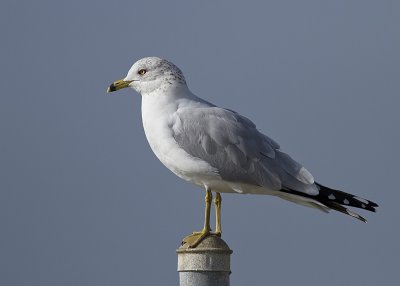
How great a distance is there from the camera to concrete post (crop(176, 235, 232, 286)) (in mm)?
7852

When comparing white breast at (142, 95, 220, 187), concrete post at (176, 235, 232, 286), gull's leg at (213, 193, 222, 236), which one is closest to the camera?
concrete post at (176, 235, 232, 286)

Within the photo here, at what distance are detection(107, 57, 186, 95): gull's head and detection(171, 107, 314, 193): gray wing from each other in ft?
1.90

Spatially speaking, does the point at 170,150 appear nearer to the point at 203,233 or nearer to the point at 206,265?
the point at 203,233

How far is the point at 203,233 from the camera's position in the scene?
830cm

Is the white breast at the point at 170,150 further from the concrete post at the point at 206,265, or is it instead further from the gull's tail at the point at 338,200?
the gull's tail at the point at 338,200

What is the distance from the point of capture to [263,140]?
883 centimetres

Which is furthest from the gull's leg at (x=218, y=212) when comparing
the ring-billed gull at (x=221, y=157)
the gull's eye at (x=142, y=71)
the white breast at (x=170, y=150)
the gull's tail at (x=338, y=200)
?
the gull's eye at (x=142, y=71)


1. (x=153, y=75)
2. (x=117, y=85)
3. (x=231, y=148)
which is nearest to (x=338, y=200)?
(x=231, y=148)

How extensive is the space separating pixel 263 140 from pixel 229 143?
52cm

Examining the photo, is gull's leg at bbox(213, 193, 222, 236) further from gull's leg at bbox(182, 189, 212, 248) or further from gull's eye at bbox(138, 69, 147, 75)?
gull's eye at bbox(138, 69, 147, 75)

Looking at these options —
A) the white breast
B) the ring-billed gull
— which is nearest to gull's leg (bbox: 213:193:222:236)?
the ring-billed gull

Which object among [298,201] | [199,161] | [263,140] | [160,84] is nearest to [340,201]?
[298,201]

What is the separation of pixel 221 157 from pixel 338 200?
150 cm

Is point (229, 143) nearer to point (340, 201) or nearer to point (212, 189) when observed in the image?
point (212, 189)
